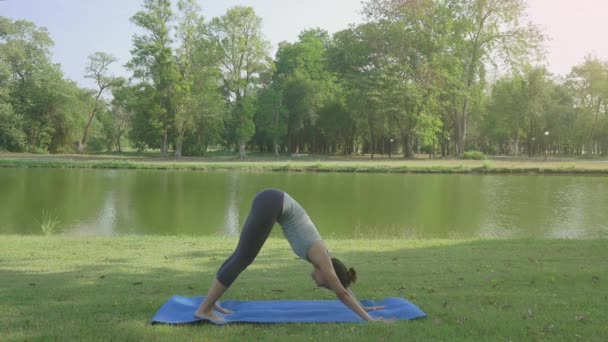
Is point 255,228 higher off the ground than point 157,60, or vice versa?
point 157,60

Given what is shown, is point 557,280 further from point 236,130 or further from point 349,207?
point 236,130

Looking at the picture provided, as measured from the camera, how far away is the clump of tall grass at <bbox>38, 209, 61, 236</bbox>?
50.4 feet

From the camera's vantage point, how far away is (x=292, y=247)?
506 centimetres

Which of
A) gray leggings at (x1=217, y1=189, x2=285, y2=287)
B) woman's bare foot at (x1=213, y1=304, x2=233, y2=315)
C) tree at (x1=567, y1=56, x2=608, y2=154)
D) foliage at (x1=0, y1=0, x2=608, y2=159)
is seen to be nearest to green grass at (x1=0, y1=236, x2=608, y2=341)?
woman's bare foot at (x1=213, y1=304, x2=233, y2=315)

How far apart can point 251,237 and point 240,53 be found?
172 ft

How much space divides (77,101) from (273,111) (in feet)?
80.6

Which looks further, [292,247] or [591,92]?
[591,92]

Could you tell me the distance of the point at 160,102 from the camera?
177 ft

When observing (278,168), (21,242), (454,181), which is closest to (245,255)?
(21,242)

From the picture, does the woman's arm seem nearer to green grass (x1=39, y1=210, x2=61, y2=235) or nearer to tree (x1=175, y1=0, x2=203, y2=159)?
green grass (x1=39, y1=210, x2=61, y2=235)

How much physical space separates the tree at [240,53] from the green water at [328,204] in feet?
67.3

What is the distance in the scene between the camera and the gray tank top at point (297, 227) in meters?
5.00

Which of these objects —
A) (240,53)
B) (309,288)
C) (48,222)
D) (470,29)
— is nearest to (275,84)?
(240,53)

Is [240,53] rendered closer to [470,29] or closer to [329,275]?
[470,29]
